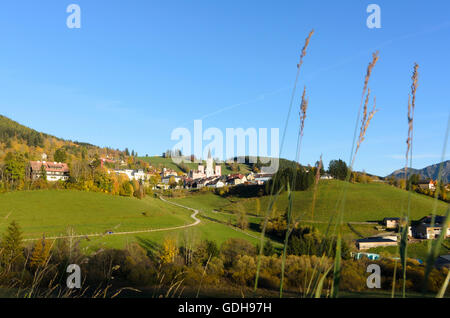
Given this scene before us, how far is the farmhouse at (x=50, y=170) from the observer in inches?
2643

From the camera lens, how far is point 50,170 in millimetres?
72688

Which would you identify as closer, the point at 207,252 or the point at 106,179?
the point at 207,252

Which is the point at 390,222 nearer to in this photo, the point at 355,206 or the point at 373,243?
the point at 355,206

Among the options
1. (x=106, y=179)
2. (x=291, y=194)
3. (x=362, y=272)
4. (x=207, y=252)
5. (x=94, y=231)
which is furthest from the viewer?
(x=106, y=179)

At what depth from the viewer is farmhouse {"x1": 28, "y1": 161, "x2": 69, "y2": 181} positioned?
67.1 m

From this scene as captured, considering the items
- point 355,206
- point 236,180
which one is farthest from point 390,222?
point 236,180

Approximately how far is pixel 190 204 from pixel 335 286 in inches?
2940

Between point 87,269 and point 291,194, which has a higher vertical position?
point 291,194

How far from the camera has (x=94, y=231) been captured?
37.5 m

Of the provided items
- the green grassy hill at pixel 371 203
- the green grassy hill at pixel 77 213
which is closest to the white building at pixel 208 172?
the green grassy hill at pixel 371 203

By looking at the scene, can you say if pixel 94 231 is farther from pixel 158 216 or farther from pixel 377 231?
pixel 377 231

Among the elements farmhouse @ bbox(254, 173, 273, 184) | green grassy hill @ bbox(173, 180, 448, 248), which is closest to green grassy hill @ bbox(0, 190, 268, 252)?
green grassy hill @ bbox(173, 180, 448, 248)

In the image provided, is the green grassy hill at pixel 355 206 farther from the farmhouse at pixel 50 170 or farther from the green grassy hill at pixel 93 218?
the farmhouse at pixel 50 170
